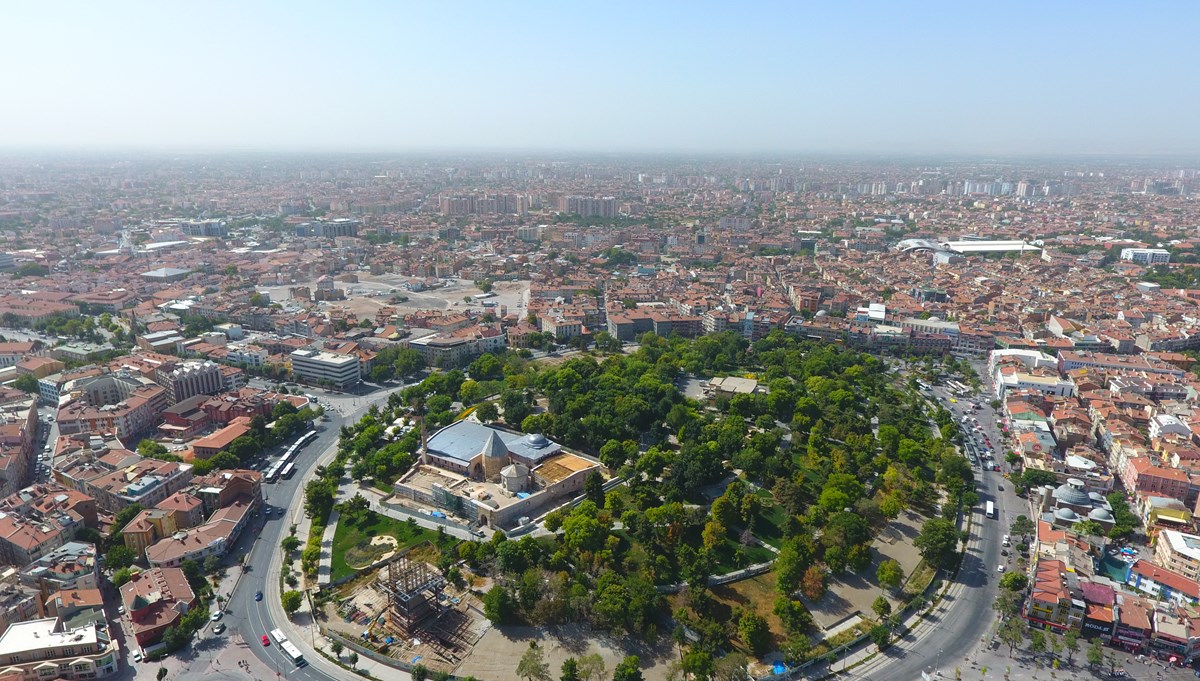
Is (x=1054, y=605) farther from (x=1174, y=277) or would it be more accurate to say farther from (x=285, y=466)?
(x=1174, y=277)

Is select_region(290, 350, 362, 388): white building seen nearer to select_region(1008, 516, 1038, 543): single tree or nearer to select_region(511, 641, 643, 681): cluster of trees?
select_region(511, 641, 643, 681): cluster of trees

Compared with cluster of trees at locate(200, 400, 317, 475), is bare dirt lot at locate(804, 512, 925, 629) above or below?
below

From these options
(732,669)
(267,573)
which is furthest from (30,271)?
(732,669)

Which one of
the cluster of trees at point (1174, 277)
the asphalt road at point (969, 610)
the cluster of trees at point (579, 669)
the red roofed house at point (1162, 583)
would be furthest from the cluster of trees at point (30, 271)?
the cluster of trees at point (1174, 277)

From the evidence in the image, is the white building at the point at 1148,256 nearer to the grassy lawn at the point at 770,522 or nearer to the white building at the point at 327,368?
the grassy lawn at the point at 770,522

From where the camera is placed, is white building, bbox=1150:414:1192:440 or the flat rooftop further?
white building, bbox=1150:414:1192:440

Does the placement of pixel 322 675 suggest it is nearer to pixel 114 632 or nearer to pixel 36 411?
pixel 114 632

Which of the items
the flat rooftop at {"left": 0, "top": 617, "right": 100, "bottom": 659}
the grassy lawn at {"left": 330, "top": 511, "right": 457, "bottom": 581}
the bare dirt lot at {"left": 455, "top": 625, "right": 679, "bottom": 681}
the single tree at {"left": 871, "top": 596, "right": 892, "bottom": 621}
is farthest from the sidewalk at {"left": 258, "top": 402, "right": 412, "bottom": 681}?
the single tree at {"left": 871, "top": 596, "right": 892, "bottom": 621}
